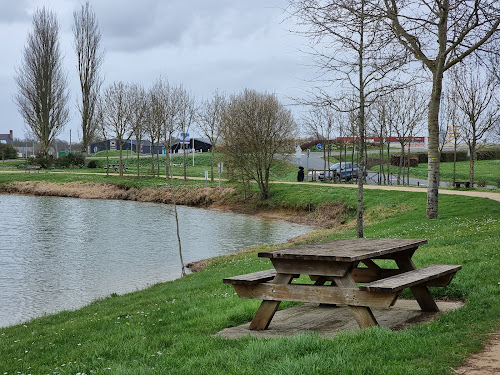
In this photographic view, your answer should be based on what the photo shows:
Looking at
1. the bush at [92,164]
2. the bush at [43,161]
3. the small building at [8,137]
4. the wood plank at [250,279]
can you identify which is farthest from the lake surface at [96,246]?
the small building at [8,137]

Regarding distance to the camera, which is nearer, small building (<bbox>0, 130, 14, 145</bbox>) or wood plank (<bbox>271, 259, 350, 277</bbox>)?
wood plank (<bbox>271, 259, 350, 277</bbox>)

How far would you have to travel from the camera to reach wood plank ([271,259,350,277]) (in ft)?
22.0

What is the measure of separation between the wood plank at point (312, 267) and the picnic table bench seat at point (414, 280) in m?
0.30

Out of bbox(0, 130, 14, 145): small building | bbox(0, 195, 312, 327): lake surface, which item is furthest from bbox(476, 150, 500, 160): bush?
bbox(0, 130, 14, 145): small building

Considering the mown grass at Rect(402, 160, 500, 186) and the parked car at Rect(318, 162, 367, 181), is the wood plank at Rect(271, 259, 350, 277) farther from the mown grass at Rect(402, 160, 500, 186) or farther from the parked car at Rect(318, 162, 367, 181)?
the mown grass at Rect(402, 160, 500, 186)

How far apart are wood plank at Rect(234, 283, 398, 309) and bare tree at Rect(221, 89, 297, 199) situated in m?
34.0

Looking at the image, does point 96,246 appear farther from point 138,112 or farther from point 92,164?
point 92,164

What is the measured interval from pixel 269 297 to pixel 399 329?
1.47 m

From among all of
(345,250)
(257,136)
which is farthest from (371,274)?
(257,136)

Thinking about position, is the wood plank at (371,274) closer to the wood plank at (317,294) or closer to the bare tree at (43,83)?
the wood plank at (317,294)

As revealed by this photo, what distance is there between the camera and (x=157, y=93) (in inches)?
2201

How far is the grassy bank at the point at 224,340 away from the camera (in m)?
5.23

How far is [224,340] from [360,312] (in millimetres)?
1469

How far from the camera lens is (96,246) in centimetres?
2516
